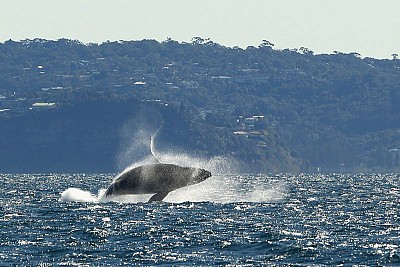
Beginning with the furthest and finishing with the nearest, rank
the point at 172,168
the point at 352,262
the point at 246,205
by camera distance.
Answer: the point at 246,205
the point at 172,168
the point at 352,262

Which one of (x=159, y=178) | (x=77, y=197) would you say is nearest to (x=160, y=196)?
(x=159, y=178)

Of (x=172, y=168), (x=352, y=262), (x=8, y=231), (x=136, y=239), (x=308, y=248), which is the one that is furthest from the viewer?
(x=172, y=168)

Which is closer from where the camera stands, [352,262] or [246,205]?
[352,262]

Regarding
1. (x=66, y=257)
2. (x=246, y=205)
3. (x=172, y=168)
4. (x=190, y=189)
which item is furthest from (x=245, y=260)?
(x=190, y=189)

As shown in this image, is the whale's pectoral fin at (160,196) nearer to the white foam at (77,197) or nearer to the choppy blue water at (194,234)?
the choppy blue water at (194,234)

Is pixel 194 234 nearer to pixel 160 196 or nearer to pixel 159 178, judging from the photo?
pixel 159 178

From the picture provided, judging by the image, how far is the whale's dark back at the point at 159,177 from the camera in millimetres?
60781

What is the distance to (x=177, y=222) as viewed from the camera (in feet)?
178

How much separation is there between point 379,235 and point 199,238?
8695mm

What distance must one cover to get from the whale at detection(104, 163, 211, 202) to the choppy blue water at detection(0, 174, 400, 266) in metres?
1.44

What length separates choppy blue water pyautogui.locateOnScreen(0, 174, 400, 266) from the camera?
40.7 meters

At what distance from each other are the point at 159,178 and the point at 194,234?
42.3ft

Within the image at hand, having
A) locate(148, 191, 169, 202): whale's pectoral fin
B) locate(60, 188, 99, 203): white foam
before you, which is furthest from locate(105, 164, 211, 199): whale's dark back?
locate(60, 188, 99, 203): white foam

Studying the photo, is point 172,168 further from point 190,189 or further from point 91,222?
point 190,189
